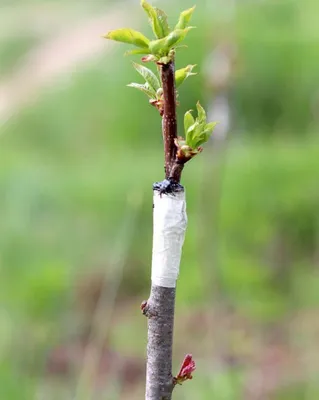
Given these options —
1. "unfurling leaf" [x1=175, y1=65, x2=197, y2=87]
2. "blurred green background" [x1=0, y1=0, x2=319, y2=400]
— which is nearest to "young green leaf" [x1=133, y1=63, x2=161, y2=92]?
"unfurling leaf" [x1=175, y1=65, x2=197, y2=87]

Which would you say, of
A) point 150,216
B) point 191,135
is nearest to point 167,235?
point 191,135

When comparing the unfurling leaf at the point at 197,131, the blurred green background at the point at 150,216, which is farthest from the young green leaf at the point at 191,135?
the blurred green background at the point at 150,216

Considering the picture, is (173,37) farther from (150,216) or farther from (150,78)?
(150,216)

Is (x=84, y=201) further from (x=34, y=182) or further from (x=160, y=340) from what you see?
(x=160, y=340)

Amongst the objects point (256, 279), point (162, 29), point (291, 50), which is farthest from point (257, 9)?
point (162, 29)

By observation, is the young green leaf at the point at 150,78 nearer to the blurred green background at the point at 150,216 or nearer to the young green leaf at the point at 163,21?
the young green leaf at the point at 163,21

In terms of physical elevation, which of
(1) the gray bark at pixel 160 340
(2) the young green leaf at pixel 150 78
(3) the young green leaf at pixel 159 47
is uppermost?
(2) the young green leaf at pixel 150 78

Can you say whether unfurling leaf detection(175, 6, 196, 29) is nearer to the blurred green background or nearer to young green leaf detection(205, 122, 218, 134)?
young green leaf detection(205, 122, 218, 134)
